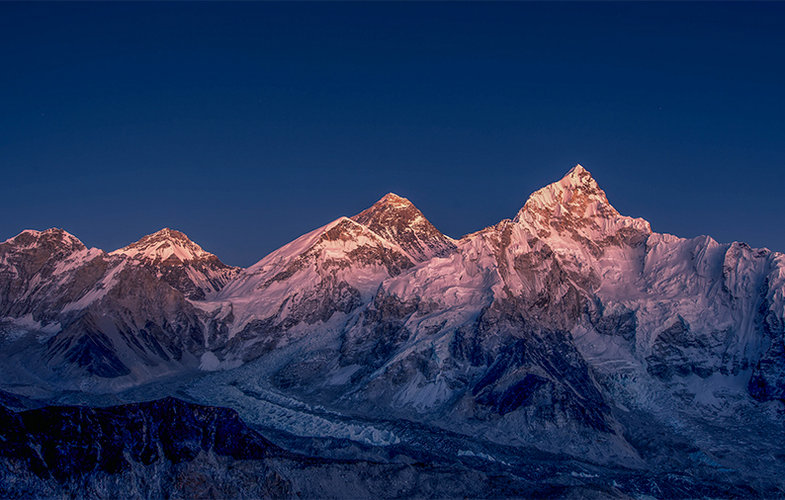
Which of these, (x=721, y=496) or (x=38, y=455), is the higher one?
(x=721, y=496)

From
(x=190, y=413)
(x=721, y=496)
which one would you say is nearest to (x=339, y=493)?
(x=190, y=413)

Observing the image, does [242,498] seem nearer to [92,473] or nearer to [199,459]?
[199,459]

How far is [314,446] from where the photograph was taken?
546 feet

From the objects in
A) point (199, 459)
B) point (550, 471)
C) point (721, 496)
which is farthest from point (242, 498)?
point (721, 496)

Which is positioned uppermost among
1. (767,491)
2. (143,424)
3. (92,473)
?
(767,491)

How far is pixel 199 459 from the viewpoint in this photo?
11256 centimetres

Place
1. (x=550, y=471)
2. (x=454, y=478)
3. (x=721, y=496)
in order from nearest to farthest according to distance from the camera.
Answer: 1. (x=454, y=478)
2. (x=721, y=496)
3. (x=550, y=471)

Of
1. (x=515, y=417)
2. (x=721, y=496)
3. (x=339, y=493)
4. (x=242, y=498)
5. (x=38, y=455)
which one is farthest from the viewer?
(x=515, y=417)

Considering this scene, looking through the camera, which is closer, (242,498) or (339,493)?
(242,498)

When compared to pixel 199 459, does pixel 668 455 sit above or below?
above

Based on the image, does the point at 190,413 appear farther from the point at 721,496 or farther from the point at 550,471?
the point at 721,496

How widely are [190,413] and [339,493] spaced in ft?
78.2

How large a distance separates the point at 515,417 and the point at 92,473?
108707 mm

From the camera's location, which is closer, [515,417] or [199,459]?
[199,459]
